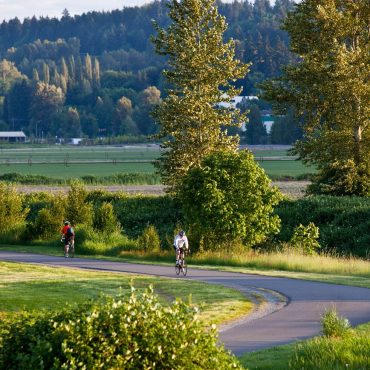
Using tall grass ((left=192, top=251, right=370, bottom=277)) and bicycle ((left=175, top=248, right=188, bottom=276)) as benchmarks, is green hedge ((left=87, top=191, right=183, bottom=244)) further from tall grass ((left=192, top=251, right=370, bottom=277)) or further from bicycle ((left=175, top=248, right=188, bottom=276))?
bicycle ((left=175, top=248, right=188, bottom=276))

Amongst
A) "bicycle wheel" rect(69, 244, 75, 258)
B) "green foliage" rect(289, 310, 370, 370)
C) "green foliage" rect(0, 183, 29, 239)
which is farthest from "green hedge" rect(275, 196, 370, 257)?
"green foliage" rect(289, 310, 370, 370)

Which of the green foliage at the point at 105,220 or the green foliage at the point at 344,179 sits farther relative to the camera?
the green foliage at the point at 344,179

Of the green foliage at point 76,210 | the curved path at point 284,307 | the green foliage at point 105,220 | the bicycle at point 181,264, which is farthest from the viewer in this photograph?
the green foliage at point 76,210

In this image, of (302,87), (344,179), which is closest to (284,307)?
(344,179)

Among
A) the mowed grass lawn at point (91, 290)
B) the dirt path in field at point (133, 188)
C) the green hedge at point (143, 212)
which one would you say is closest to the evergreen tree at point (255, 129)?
the dirt path in field at point (133, 188)

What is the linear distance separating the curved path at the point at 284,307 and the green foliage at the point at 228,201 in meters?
5.08

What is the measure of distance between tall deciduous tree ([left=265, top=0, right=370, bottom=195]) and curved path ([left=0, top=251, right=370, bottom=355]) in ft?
60.3

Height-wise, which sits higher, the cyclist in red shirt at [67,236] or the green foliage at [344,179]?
the green foliage at [344,179]

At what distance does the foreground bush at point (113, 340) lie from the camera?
898cm

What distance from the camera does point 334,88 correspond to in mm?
49594

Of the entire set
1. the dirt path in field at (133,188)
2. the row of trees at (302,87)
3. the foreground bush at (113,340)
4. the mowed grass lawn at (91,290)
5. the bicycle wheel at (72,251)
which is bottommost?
the dirt path in field at (133,188)

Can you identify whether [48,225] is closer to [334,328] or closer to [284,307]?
[284,307]

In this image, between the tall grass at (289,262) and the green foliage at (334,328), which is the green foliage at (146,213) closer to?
the tall grass at (289,262)

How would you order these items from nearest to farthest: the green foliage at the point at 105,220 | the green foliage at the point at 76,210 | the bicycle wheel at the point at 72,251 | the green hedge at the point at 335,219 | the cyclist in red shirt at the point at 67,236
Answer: the cyclist in red shirt at the point at 67,236 → the bicycle wheel at the point at 72,251 → the green hedge at the point at 335,219 → the green foliage at the point at 105,220 → the green foliage at the point at 76,210
